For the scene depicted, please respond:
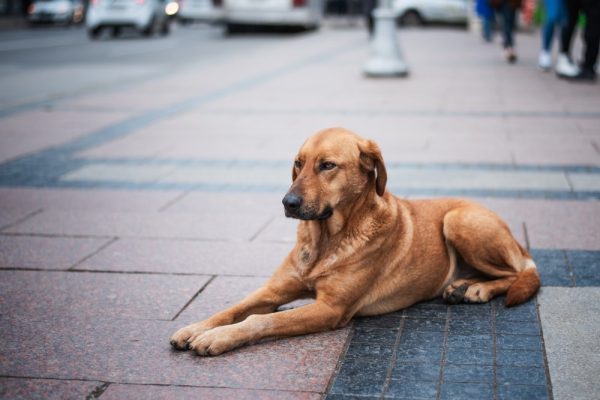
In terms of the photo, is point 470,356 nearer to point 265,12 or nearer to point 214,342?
point 214,342

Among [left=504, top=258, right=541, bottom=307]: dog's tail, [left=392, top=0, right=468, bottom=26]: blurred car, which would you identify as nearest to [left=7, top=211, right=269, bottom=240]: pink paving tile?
[left=504, top=258, right=541, bottom=307]: dog's tail

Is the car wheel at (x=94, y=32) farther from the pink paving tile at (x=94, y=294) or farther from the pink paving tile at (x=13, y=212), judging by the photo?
the pink paving tile at (x=94, y=294)

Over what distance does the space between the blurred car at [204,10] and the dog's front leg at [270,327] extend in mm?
25260

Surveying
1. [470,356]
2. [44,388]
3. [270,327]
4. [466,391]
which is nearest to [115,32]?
[270,327]

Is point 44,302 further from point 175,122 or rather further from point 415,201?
point 175,122

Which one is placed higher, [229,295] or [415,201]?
[415,201]

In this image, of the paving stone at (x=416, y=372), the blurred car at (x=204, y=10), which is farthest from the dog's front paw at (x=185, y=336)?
the blurred car at (x=204, y=10)

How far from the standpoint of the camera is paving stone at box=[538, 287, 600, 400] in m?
3.40

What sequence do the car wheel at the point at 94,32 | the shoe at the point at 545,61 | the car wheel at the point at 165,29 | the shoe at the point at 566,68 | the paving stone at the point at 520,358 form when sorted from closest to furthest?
the paving stone at the point at 520,358, the shoe at the point at 566,68, the shoe at the point at 545,61, the car wheel at the point at 94,32, the car wheel at the point at 165,29

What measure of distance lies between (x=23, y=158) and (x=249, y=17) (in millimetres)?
20515

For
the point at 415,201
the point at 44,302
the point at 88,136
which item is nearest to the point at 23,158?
the point at 88,136

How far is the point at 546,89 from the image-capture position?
42.4 feet

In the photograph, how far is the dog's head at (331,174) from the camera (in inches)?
151

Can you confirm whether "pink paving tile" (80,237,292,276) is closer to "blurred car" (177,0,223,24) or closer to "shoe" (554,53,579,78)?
"shoe" (554,53,579,78)
